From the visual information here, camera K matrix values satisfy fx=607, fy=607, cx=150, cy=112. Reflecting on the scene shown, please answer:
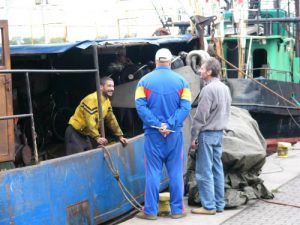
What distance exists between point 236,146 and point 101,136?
170cm

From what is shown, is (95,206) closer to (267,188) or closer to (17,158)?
(17,158)

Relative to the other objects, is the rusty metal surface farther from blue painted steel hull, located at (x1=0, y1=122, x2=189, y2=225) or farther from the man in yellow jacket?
the man in yellow jacket

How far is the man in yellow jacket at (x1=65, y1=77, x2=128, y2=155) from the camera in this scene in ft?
23.8

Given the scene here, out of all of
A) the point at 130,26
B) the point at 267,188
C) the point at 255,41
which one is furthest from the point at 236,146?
the point at 255,41

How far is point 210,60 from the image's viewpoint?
685cm

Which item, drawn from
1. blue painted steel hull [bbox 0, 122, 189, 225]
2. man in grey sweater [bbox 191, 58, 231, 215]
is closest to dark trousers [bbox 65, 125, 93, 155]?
blue painted steel hull [bbox 0, 122, 189, 225]

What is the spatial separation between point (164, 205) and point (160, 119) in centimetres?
105

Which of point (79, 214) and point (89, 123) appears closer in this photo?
point (79, 214)

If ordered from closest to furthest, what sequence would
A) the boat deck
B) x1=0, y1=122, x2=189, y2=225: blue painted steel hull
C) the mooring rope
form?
x1=0, y1=122, x2=189, y2=225: blue painted steel hull, the boat deck, the mooring rope

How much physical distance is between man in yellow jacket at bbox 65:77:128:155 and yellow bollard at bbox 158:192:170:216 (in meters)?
0.96

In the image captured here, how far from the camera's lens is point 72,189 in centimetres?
648

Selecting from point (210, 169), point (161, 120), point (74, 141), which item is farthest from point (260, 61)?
point (161, 120)

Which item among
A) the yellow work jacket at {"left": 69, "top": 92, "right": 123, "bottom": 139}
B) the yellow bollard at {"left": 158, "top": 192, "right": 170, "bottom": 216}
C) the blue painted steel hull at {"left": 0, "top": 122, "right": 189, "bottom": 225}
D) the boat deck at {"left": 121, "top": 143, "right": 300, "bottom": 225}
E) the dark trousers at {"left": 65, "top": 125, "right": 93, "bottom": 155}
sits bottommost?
the boat deck at {"left": 121, "top": 143, "right": 300, "bottom": 225}

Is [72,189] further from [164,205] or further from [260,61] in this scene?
[260,61]
